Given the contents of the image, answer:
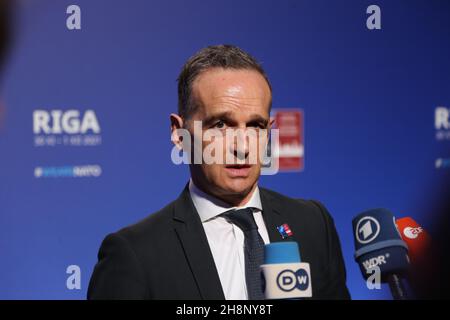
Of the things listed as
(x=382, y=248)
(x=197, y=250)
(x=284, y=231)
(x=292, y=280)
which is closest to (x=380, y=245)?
(x=382, y=248)

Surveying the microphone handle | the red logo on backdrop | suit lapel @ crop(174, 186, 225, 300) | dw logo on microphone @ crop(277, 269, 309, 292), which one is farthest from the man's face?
the red logo on backdrop

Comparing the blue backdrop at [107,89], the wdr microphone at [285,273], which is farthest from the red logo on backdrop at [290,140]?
the wdr microphone at [285,273]

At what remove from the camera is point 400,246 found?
6.08 ft

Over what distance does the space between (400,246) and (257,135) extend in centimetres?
48

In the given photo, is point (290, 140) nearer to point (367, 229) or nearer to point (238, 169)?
point (367, 229)

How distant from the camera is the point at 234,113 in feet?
5.65

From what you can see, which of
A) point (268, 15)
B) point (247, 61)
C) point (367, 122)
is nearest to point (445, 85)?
point (367, 122)

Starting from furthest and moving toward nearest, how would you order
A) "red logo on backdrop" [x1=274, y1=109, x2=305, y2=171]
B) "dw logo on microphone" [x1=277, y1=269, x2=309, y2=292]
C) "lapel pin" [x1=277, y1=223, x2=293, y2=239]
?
"red logo on backdrop" [x1=274, y1=109, x2=305, y2=171] → "lapel pin" [x1=277, y1=223, x2=293, y2=239] → "dw logo on microphone" [x1=277, y1=269, x2=309, y2=292]

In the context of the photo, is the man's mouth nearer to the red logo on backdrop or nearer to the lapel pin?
the lapel pin

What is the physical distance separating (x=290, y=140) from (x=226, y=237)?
50.3 inches

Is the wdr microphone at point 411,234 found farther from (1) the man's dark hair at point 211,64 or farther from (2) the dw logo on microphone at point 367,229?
(1) the man's dark hair at point 211,64

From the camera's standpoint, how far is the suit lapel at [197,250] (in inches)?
66.4

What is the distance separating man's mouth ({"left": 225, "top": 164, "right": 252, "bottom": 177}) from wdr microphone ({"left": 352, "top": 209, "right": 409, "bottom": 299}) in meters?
0.38

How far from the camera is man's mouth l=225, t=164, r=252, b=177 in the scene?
173 cm
